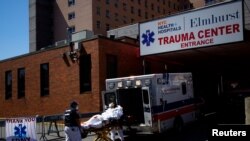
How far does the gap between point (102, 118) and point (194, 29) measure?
7.99 meters

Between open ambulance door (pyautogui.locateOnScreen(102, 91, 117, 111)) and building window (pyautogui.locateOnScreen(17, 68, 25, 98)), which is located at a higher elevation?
building window (pyautogui.locateOnScreen(17, 68, 25, 98))

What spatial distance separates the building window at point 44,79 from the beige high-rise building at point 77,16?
152ft

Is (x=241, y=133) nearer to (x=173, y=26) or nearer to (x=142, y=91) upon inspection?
(x=142, y=91)

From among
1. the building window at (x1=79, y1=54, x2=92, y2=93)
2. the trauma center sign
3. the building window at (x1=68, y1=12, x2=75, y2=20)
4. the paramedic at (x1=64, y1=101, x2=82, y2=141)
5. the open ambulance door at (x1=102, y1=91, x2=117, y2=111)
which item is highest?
the building window at (x1=68, y1=12, x2=75, y2=20)

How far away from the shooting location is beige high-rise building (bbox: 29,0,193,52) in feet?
239

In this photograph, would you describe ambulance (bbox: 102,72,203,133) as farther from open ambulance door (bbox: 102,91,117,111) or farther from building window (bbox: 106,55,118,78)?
building window (bbox: 106,55,118,78)

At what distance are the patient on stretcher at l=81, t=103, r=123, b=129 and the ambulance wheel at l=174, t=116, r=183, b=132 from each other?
12.0ft

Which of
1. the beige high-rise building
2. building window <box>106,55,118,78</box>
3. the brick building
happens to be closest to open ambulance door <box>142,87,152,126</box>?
the brick building

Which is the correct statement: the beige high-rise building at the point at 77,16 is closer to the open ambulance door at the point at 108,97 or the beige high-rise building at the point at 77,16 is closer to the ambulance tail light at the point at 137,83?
the open ambulance door at the point at 108,97

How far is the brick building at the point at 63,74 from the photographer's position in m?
21.6

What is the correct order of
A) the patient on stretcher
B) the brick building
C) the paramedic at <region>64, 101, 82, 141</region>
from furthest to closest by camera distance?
1. the brick building
2. the patient on stretcher
3. the paramedic at <region>64, 101, 82, 141</region>

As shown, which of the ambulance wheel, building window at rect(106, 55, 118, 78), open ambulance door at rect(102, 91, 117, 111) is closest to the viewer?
open ambulance door at rect(102, 91, 117, 111)

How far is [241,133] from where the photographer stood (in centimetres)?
326

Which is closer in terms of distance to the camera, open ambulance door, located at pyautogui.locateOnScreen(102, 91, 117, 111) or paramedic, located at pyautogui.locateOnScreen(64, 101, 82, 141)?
paramedic, located at pyautogui.locateOnScreen(64, 101, 82, 141)
